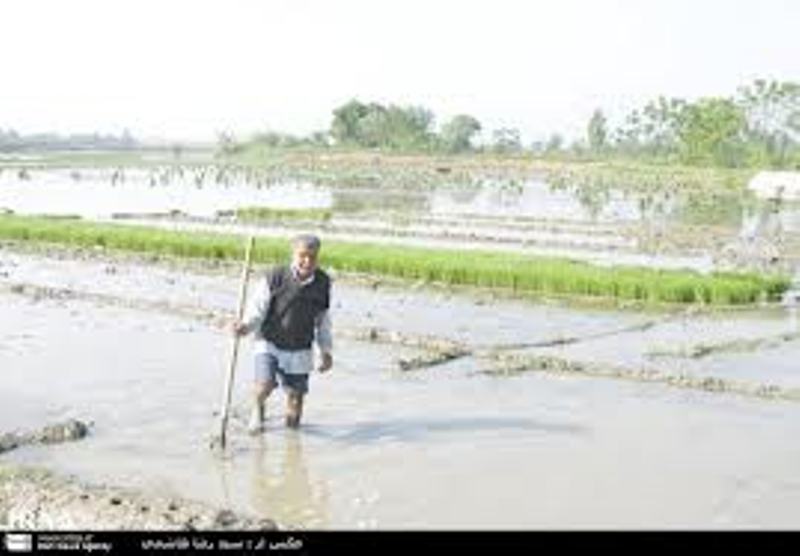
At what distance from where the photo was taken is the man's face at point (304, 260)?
23.9 feet

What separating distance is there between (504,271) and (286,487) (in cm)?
979

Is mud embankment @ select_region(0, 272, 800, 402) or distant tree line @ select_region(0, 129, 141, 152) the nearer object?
mud embankment @ select_region(0, 272, 800, 402)

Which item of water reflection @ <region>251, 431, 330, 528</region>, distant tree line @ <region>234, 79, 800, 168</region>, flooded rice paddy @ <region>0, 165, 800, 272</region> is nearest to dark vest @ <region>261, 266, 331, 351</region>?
water reflection @ <region>251, 431, 330, 528</region>

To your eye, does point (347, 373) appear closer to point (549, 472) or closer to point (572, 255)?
point (549, 472)

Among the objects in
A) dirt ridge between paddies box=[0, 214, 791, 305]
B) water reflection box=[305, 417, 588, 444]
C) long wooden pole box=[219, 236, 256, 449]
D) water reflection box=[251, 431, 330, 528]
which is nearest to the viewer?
water reflection box=[251, 431, 330, 528]

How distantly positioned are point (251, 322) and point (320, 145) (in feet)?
236

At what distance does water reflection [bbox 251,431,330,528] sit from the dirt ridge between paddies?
336 inches

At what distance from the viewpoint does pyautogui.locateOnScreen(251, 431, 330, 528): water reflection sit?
615 cm

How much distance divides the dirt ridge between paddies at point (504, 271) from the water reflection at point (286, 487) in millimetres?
8533

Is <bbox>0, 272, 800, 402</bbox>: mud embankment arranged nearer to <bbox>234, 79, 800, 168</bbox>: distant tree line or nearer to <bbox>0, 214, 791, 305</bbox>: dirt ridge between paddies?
<bbox>0, 214, 791, 305</bbox>: dirt ridge between paddies

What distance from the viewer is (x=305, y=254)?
7.29 m

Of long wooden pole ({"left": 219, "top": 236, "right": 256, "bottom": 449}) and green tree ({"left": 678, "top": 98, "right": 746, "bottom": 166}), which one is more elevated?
green tree ({"left": 678, "top": 98, "right": 746, "bottom": 166})
